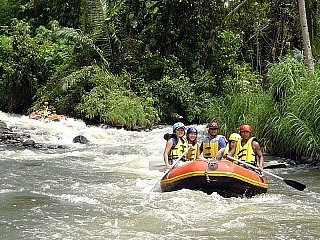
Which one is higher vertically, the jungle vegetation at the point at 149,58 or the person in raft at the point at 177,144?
the jungle vegetation at the point at 149,58

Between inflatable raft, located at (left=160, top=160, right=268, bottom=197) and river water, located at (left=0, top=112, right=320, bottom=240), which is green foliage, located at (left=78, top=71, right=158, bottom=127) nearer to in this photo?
river water, located at (left=0, top=112, right=320, bottom=240)

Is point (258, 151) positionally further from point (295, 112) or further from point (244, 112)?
point (244, 112)

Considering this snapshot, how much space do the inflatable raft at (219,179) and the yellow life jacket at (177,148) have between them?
0.94 m

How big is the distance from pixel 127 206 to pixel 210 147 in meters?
1.73

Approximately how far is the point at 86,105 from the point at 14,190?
29.8 ft

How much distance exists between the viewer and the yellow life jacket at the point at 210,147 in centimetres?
771

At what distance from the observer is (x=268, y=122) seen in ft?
35.3

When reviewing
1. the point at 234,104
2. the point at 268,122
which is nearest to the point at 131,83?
the point at 234,104

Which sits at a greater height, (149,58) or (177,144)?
(149,58)

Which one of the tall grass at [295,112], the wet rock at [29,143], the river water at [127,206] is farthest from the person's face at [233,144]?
the wet rock at [29,143]

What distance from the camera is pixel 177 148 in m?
8.09

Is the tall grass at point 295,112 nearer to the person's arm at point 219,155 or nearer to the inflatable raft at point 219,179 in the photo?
the person's arm at point 219,155

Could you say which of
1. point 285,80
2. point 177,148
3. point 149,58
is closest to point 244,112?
point 285,80

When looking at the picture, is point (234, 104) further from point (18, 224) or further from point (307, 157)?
point (18, 224)
